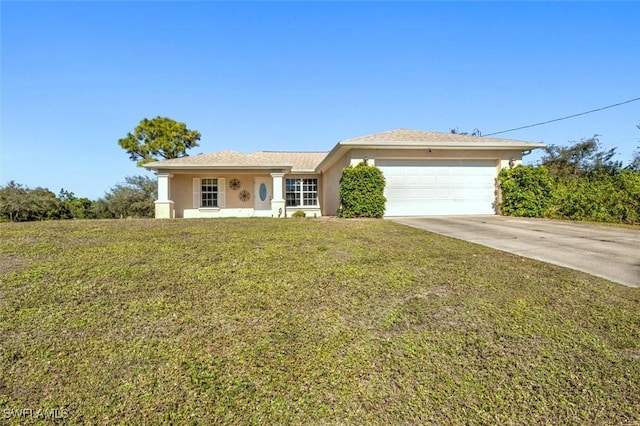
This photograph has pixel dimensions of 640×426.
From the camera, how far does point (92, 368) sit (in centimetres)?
239

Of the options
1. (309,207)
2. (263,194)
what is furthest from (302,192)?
(263,194)

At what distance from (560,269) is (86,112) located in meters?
19.7

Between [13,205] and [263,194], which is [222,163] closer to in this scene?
[263,194]

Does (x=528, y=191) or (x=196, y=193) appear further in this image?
(x=196, y=193)

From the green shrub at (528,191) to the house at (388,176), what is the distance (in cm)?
59

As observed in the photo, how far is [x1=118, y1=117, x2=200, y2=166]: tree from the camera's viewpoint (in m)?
28.3

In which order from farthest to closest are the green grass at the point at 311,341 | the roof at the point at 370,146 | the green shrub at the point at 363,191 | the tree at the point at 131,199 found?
the tree at the point at 131,199 < the roof at the point at 370,146 < the green shrub at the point at 363,191 < the green grass at the point at 311,341

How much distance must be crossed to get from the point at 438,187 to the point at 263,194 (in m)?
9.02

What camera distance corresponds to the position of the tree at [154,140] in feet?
92.9

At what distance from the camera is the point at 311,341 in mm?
2797

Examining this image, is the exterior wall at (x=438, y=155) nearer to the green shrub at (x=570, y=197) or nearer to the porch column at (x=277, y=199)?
the green shrub at (x=570, y=197)

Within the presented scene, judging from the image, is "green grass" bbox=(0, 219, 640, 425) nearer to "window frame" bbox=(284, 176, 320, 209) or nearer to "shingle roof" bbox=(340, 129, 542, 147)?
"shingle roof" bbox=(340, 129, 542, 147)

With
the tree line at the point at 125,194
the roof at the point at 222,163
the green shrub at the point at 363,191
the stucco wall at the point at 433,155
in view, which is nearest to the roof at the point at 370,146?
the roof at the point at 222,163

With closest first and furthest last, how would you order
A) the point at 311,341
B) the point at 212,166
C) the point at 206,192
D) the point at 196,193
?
the point at 311,341
the point at 212,166
the point at 196,193
the point at 206,192
